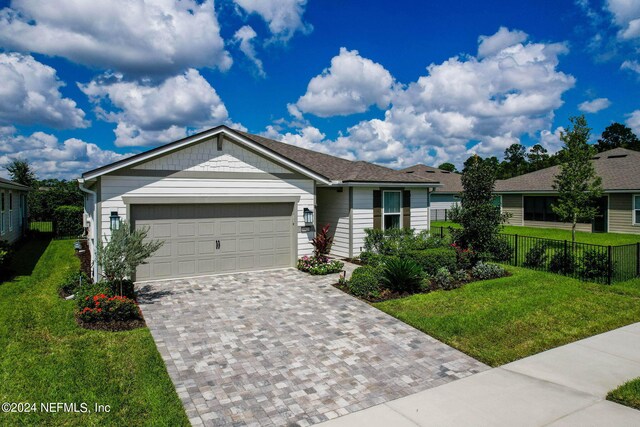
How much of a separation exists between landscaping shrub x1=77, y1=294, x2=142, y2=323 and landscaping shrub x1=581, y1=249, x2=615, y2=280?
13.2 m

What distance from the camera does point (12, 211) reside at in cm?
2073

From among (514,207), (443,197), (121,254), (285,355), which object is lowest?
(285,355)

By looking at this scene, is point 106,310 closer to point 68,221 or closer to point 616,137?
point 68,221

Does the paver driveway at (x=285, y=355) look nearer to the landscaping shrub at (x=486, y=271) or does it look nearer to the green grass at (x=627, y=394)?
the green grass at (x=627, y=394)

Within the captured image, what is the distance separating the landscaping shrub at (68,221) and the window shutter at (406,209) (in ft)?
65.5

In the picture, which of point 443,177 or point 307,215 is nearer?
point 307,215

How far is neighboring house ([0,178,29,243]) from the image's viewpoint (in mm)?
18016

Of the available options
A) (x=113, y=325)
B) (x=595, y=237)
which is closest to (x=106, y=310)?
(x=113, y=325)

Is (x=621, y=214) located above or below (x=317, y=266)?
above

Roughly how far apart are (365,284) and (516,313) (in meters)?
3.72

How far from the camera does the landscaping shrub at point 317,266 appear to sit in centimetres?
1341

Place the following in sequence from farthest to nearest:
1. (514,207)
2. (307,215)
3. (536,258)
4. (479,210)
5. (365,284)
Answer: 1. (514,207)
2. (307,215)
3. (536,258)
4. (479,210)
5. (365,284)

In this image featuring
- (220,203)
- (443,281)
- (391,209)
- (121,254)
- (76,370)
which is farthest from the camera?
(391,209)

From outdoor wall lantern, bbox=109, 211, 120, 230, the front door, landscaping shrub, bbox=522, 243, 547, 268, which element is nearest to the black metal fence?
landscaping shrub, bbox=522, 243, 547, 268
